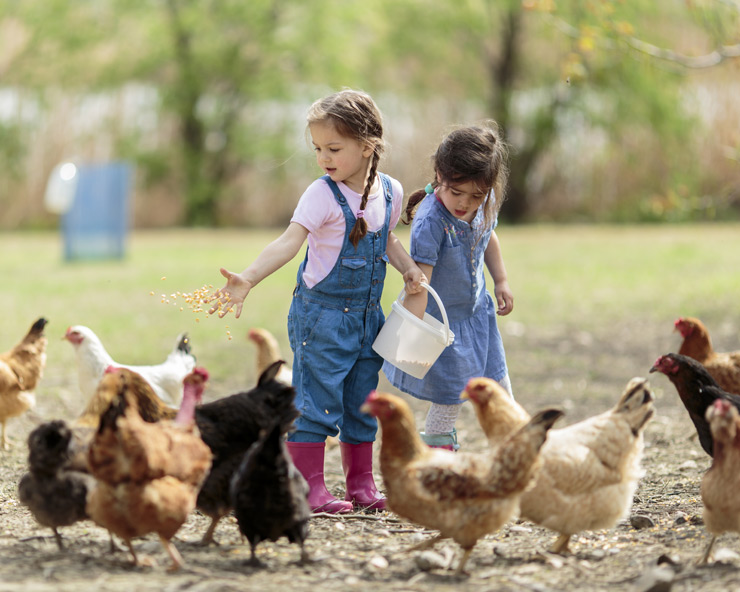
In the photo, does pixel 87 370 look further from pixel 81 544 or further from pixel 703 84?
pixel 703 84

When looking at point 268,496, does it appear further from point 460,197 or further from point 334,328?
point 460,197

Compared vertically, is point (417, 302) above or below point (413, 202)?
below

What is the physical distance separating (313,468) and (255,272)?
968 millimetres

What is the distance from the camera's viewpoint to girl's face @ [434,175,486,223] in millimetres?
4375

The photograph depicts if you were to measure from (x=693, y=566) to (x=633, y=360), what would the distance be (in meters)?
4.67

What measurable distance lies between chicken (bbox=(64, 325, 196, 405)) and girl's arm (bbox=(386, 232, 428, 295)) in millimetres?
1494

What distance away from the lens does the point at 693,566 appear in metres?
3.43

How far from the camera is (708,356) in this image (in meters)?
5.42

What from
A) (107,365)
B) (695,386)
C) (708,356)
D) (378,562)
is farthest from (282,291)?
(378,562)

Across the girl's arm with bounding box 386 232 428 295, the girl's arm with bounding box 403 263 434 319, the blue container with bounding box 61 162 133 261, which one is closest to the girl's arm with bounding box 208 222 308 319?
the girl's arm with bounding box 386 232 428 295

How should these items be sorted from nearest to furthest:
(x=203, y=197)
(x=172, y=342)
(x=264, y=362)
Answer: (x=264, y=362), (x=172, y=342), (x=203, y=197)

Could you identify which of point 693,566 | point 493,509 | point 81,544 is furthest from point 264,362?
point 693,566

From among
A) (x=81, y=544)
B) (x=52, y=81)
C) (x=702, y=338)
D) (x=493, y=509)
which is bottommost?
(x=81, y=544)

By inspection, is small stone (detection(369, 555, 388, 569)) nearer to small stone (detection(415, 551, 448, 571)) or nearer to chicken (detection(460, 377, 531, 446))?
small stone (detection(415, 551, 448, 571))
